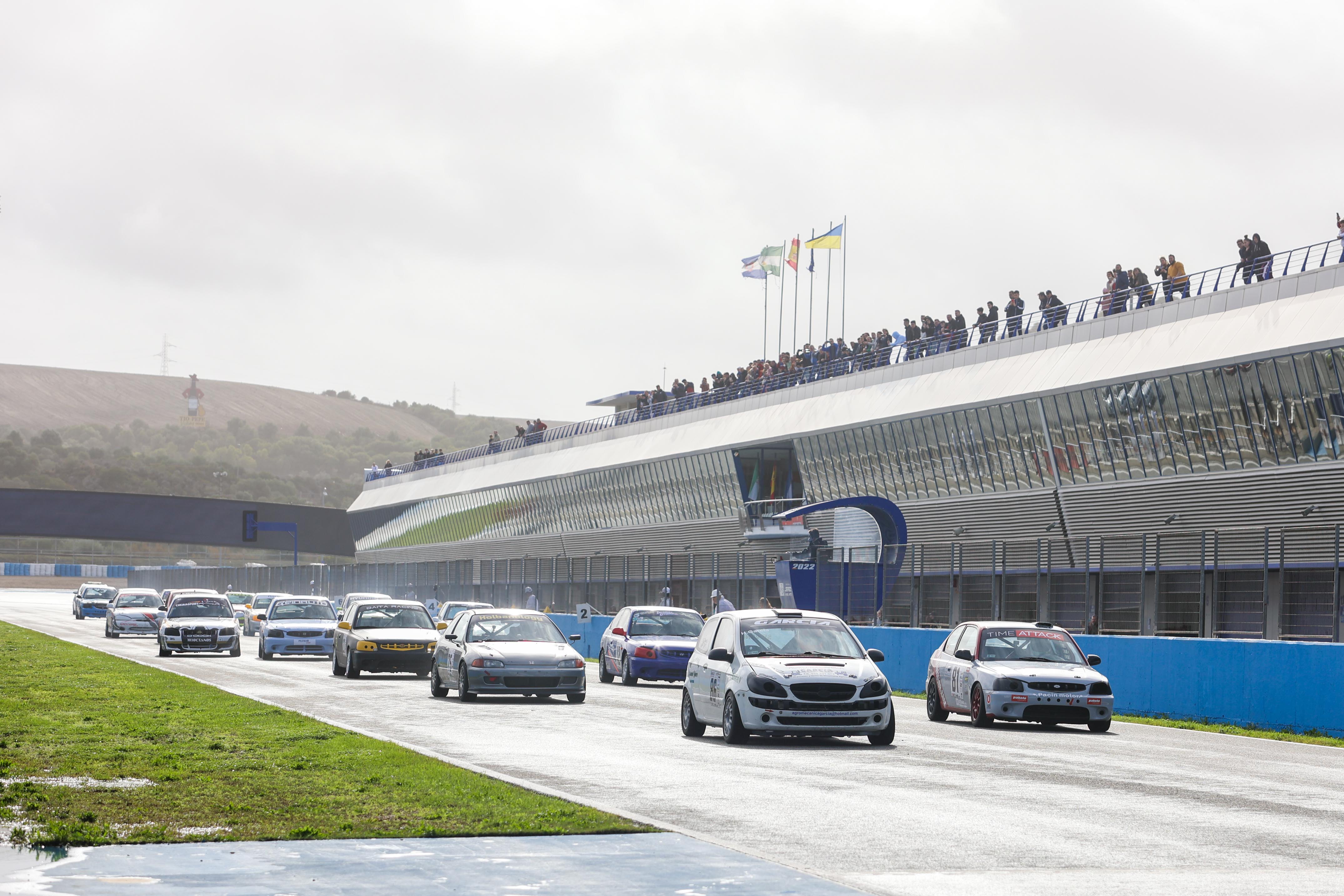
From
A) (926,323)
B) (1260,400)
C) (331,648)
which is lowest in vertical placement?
(331,648)

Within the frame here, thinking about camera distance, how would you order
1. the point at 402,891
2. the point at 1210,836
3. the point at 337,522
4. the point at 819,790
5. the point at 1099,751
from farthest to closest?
the point at 337,522
the point at 1099,751
the point at 819,790
the point at 1210,836
the point at 402,891

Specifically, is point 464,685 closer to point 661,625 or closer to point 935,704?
point 935,704

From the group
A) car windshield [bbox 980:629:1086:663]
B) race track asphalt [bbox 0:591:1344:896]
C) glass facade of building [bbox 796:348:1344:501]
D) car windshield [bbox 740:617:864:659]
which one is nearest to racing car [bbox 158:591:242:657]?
race track asphalt [bbox 0:591:1344:896]

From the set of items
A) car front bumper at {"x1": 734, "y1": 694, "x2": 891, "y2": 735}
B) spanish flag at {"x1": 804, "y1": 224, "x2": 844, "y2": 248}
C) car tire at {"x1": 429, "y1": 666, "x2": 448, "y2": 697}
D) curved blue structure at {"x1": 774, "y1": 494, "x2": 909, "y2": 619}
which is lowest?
car tire at {"x1": 429, "y1": 666, "x2": 448, "y2": 697}

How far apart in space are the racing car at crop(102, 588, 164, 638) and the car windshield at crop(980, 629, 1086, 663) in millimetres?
33359

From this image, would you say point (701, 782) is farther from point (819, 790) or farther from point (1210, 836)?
point (1210, 836)

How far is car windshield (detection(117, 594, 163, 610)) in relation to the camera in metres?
54.0

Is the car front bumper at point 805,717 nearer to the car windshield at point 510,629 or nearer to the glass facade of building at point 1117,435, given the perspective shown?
the car windshield at point 510,629

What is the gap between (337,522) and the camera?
12838cm

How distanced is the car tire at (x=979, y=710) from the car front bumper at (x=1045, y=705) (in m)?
0.18

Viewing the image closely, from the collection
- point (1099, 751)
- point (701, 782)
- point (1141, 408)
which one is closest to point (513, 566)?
point (1141, 408)

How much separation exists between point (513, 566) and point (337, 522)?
254 feet

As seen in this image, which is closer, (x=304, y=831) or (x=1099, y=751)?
(x=304, y=831)

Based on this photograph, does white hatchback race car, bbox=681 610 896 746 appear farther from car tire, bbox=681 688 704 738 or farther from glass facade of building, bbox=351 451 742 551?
glass facade of building, bbox=351 451 742 551
